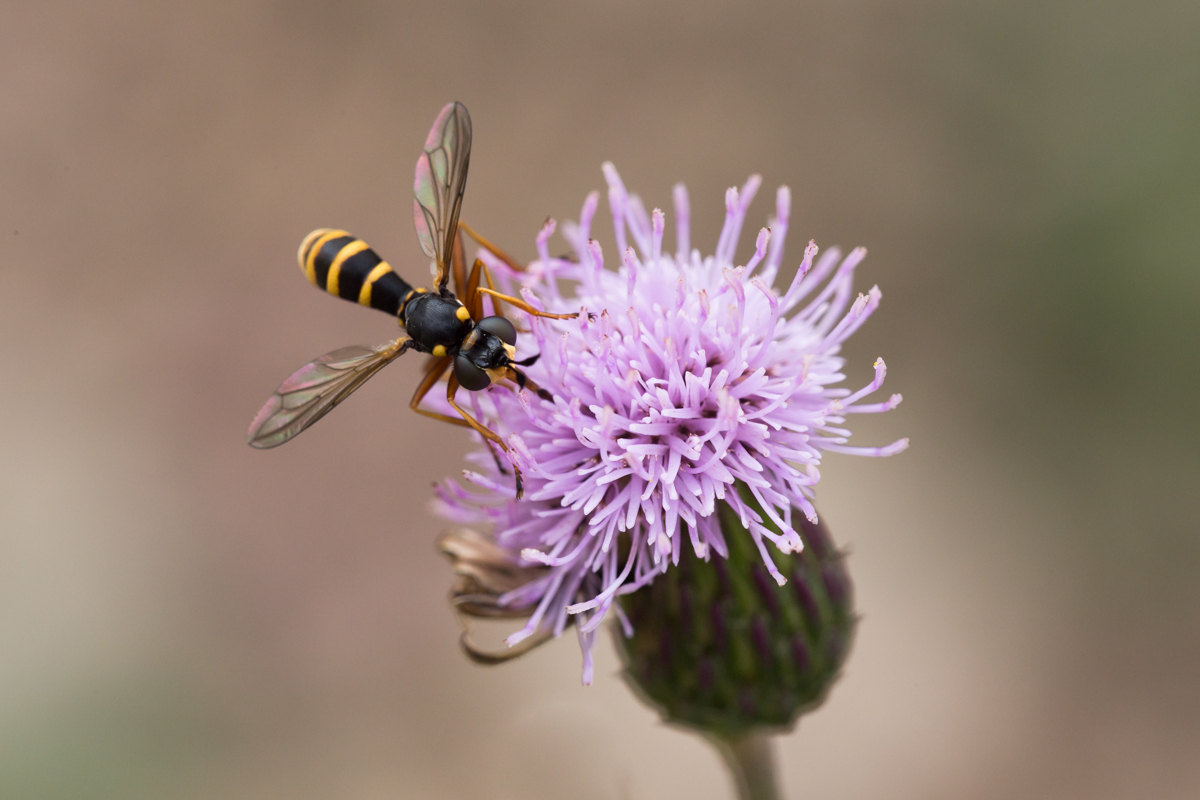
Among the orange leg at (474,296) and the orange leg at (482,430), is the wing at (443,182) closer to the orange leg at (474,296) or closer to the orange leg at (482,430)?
the orange leg at (474,296)

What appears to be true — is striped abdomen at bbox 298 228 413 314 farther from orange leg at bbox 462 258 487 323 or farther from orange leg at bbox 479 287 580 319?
orange leg at bbox 479 287 580 319

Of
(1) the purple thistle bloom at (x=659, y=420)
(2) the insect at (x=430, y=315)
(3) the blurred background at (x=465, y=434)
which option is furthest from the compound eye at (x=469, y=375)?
(3) the blurred background at (x=465, y=434)

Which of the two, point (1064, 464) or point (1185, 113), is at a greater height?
point (1185, 113)

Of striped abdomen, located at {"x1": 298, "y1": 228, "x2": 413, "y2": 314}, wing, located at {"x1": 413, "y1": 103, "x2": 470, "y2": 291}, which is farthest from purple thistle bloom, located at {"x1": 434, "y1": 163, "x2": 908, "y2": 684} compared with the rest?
striped abdomen, located at {"x1": 298, "y1": 228, "x2": 413, "y2": 314}

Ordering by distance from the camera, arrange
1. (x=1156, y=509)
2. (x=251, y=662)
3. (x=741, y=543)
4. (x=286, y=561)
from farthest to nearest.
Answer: (x=286, y=561), (x=251, y=662), (x=1156, y=509), (x=741, y=543)

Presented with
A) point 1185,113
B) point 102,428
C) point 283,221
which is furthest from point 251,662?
point 1185,113

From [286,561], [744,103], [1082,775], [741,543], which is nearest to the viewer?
[741,543]

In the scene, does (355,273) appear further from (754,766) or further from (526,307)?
(754,766)

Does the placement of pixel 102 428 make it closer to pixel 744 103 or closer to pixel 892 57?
pixel 744 103
